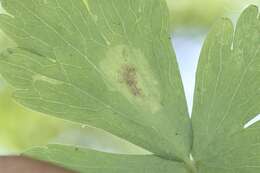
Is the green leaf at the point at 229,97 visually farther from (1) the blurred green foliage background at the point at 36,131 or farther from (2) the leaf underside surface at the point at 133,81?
(1) the blurred green foliage background at the point at 36,131

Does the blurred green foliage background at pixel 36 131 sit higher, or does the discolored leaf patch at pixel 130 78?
the blurred green foliage background at pixel 36 131

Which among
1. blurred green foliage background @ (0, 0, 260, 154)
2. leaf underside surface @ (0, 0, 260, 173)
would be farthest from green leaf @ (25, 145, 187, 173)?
blurred green foliage background @ (0, 0, 260, 154)

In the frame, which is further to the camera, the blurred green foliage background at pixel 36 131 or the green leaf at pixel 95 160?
the blurred green foliage background at pixel 36 131

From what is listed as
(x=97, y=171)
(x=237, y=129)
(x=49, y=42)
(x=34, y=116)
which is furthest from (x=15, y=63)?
(x=34, y=116)

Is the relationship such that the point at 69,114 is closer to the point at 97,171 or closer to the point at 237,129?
the point at 97,171

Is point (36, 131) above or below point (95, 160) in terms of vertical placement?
above

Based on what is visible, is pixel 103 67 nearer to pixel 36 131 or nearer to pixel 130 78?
pixel 130 78

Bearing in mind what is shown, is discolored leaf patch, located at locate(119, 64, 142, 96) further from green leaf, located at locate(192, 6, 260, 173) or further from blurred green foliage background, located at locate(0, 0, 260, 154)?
blurred green foliage background, located at locate(0, 0, 260, 154)

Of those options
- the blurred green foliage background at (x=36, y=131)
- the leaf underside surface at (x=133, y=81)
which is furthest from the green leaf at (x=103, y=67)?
the blurred green foliage background at (x=36, y=131)

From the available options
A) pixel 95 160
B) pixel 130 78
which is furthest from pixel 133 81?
pixel 95 160
